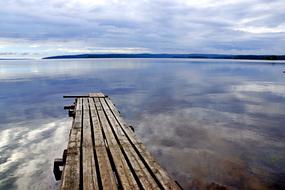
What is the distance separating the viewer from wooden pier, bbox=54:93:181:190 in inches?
229

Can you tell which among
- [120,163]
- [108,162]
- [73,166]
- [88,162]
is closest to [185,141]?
[120,163]

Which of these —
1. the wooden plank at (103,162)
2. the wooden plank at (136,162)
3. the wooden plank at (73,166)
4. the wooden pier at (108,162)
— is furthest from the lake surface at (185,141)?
the wooden plank at (136,162)

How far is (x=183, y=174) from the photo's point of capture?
10352 millimetres

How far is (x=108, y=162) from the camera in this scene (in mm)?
7016

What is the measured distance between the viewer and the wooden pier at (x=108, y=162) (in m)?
5.82

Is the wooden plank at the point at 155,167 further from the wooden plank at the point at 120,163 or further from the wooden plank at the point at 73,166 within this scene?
the wooden plank at the point at 73,166

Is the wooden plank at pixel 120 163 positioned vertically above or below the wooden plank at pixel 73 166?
below

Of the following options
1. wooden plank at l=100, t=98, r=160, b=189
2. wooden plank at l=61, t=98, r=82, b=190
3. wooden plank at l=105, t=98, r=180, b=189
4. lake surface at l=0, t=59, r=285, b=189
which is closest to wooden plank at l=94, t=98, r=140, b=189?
wooden plank at l=100, t=98, r=160, b=189

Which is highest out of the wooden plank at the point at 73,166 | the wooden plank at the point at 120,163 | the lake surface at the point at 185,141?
the wooden plank at the point at 73,166

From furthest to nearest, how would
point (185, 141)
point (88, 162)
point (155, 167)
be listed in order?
point (185, 141)
point (88, 162)
point (155, 167)

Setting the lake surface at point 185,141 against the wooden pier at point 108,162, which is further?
the lake surface at point 185,141

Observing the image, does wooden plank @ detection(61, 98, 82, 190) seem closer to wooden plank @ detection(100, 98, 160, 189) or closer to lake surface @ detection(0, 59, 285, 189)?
wooden plank @ detection(100, 98, 160, 189)

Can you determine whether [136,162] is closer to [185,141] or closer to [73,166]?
[73,166]

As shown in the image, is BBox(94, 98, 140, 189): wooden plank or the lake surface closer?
BBox(94, 98, 140, 189): wooden plank
